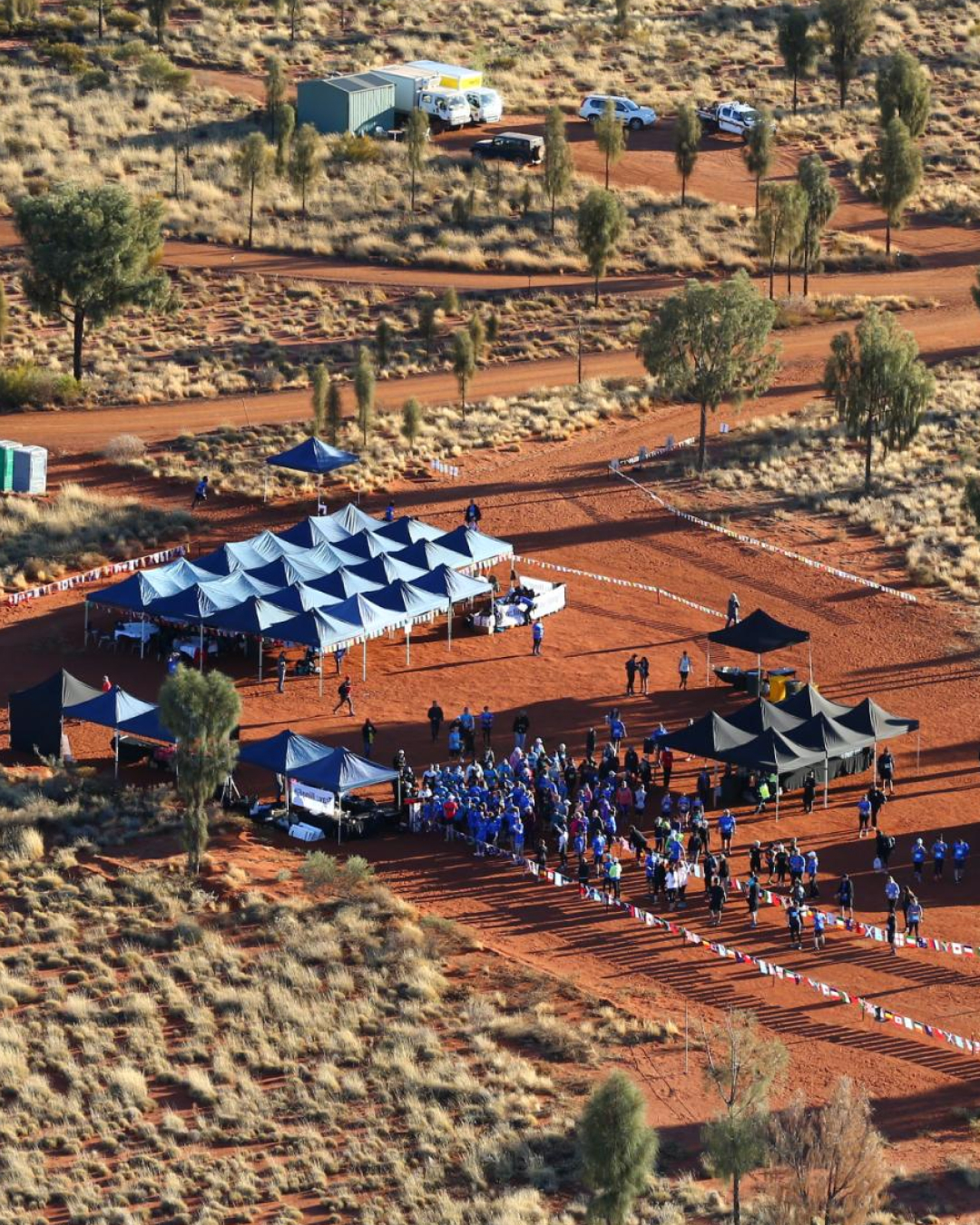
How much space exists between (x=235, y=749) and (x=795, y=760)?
10.6m

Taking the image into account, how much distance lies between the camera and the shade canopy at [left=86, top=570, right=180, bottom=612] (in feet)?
162

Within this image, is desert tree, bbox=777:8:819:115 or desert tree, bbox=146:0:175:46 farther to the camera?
desert tree, bbox=777:8:819:115

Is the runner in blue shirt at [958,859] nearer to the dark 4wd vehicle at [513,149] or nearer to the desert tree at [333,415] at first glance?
the desert tree at [333,415]

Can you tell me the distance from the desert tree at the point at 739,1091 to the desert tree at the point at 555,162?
171 ft

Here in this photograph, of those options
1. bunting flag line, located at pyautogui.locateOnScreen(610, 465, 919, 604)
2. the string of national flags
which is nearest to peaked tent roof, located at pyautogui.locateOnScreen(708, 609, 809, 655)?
bunting flag line, located at pyautogui.locateOnScreen(610, 465, 919, 604)

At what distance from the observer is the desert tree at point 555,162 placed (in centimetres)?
8131

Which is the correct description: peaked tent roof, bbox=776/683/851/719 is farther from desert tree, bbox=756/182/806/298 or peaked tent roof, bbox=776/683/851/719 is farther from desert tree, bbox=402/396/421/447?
desert tree, bbox=756/182/806/298

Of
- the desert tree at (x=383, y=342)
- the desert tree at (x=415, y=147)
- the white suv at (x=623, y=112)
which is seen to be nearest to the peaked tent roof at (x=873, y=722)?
the desert tree at (x=383, y=342)

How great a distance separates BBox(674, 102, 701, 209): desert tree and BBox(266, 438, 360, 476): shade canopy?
102ft

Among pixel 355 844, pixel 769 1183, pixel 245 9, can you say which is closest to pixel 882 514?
pixel 355 844

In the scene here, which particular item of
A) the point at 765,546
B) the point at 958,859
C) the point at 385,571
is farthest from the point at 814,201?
the point at 958,859

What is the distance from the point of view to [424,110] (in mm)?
88375

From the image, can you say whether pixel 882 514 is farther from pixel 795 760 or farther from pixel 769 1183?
pixel 769 1183

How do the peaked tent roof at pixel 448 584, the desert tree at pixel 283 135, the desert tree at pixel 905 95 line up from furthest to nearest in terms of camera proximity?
the desert tree at pixel 905 95
the desert tree at pixel 283 135
the peaked tent roof at pixel 448 584
